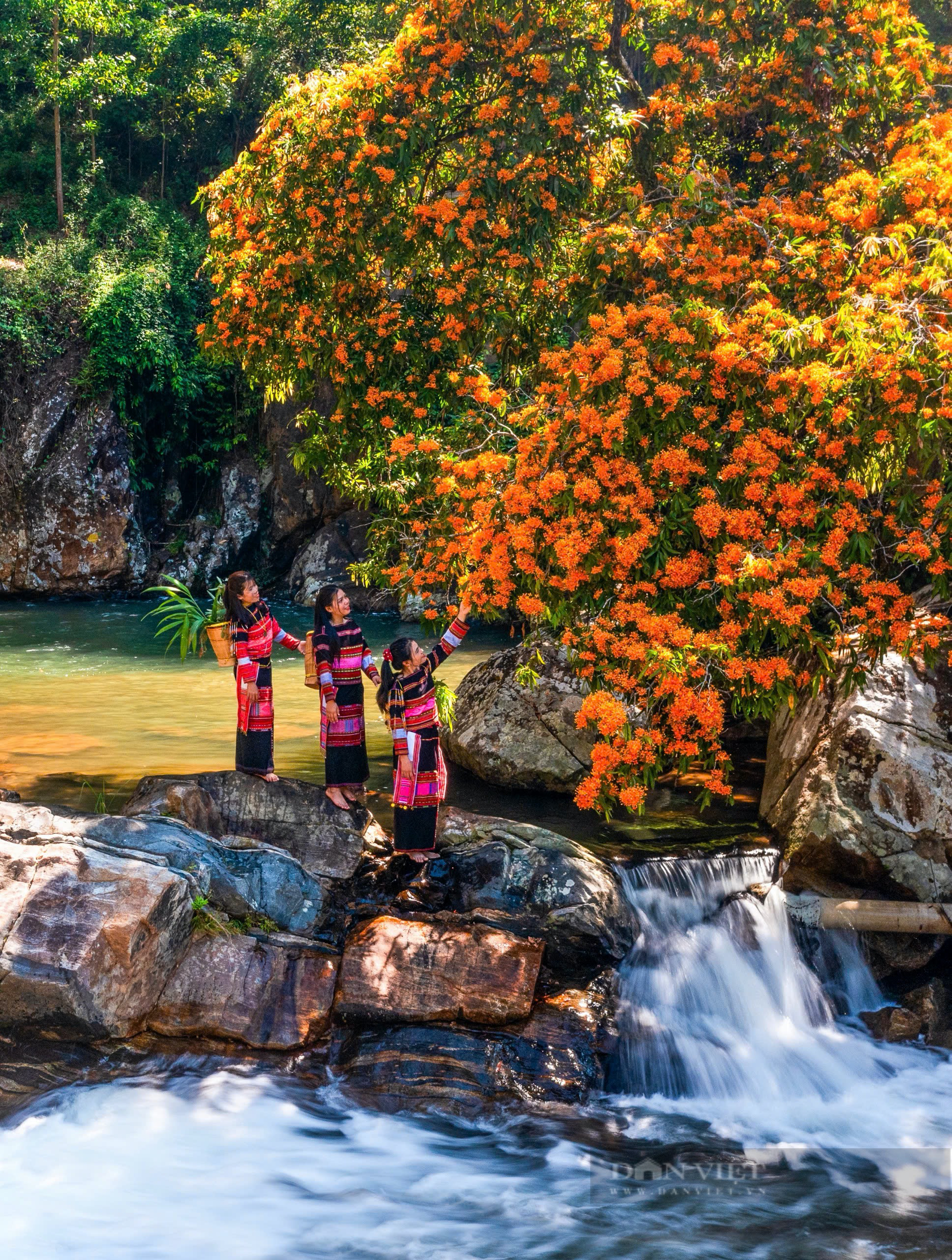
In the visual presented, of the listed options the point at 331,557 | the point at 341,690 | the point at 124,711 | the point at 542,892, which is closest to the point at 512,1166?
the point at 542,892

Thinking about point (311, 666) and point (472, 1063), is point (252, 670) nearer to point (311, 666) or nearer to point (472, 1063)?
point (311, 666)

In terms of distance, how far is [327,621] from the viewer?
7.36 metres

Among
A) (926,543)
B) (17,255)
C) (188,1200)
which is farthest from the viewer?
(17,255)

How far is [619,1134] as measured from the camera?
18.2 ft

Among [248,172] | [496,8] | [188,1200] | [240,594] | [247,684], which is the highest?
[496,8]

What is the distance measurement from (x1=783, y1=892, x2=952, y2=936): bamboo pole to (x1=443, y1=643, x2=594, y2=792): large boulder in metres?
2.58

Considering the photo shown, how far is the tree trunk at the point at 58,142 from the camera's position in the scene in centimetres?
2512

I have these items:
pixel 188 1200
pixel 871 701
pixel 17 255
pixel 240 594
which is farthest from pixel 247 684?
pixel 17 255

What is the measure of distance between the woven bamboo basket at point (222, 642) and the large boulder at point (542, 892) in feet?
6.31

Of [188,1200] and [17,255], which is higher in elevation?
[17,255]

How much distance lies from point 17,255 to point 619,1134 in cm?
2394

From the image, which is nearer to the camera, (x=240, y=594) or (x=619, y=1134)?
(x=619, y=1134)

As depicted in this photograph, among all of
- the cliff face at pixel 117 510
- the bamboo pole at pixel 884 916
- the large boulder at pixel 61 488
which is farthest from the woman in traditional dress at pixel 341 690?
the large boulder at pixel 61 488

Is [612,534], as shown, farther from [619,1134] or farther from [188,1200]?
[188,1200]
